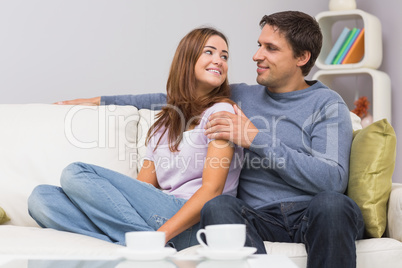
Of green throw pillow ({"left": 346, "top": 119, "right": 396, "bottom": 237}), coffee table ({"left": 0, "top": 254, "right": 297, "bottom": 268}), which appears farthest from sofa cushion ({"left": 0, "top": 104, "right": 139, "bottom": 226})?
coffee table ({"left": 0, "top": 254, "right": 297, "bottom": 268})

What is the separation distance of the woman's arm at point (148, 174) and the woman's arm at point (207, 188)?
0.36m

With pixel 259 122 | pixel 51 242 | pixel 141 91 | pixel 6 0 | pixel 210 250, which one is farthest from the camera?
pixel 141 91

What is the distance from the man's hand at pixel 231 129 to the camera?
160 cm

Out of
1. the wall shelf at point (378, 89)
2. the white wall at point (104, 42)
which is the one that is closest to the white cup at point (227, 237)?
the white wall at point (104, 42)

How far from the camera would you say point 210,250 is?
856 millimetres

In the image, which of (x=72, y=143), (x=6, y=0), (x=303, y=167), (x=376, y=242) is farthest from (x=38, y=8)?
(x=376, y=242)

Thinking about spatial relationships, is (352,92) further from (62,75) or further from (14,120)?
(14,120)

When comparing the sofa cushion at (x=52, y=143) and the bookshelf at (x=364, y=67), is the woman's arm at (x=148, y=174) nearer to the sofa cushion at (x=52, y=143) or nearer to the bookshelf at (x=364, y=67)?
the sofa cushion at (x=52, y=143)

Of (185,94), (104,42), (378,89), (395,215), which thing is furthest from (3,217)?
(378,89)

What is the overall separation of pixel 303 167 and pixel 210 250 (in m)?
0.77

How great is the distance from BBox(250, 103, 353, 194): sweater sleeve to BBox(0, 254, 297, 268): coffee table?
0.61 metres

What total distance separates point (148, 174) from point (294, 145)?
0.56 meters

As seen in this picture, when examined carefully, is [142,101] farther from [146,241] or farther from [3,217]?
[146,241]

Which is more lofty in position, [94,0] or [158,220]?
[94,0]
